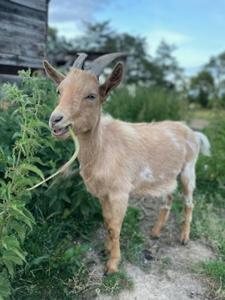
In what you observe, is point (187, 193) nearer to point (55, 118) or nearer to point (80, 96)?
point (80, 96)

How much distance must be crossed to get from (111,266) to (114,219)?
1.53 feet

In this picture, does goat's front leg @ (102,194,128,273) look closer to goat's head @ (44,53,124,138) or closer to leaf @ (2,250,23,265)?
goat's head @ (44,53,124,138)

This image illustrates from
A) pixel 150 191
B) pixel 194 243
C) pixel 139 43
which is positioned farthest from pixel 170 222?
pixel 139 43

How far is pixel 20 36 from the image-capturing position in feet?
23.1

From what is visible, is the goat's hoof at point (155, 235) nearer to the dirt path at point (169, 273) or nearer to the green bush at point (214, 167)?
the dirt path at point (169, 273)

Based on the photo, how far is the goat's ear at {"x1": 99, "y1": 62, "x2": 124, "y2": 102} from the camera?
4219 millimetres

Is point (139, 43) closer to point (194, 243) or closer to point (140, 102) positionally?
point (140, 102)

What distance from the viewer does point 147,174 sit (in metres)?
5.08

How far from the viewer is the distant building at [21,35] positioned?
679 cm

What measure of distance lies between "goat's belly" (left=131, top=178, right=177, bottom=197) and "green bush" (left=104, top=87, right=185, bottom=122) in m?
4.91

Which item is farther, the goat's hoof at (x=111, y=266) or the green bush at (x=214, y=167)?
the green bush at (x=214, y=167)

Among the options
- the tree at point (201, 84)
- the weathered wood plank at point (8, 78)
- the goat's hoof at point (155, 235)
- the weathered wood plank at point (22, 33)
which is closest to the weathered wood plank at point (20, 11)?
the weathered wood plank at point (22, 33)

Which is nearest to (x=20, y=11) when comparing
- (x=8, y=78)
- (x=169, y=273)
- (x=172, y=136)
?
(x=8, y=78)

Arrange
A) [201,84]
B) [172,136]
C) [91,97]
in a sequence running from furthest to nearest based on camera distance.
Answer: [201,84]
[172,136]
[91,97]
